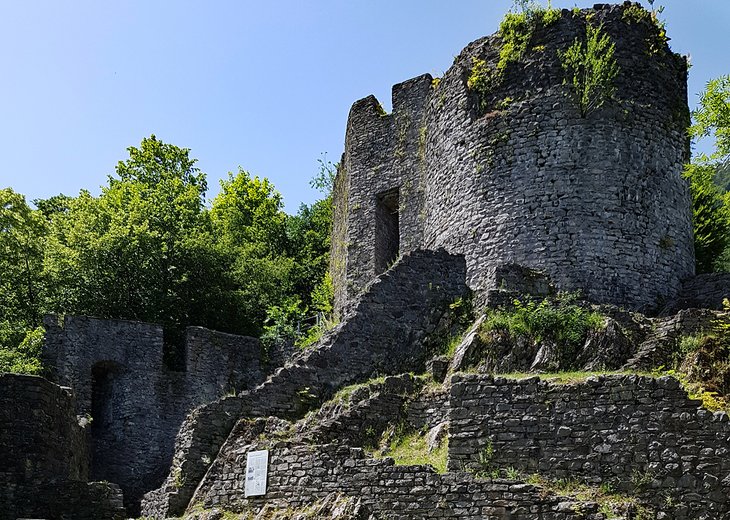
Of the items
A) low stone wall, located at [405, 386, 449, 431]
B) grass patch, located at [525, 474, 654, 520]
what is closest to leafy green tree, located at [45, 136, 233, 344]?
low stone wall, located at [405, 386, 449, 431]

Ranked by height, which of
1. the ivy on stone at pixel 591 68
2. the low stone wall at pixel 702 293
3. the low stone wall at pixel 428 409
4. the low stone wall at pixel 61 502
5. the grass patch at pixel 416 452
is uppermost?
the ivy on stone at pixel 591 68

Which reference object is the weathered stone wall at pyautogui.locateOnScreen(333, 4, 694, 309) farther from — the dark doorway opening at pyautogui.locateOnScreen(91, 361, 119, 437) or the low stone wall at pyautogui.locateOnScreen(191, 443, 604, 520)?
the dark doorway opening at pyautogui.locateOnScreen(91, 361, 119, 437)

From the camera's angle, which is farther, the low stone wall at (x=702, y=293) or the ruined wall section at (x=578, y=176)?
the ruined wall section at (x=578, y=176)

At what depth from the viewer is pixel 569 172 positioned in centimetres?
2112

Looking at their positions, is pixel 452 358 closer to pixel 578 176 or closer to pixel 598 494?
pixel 578 176

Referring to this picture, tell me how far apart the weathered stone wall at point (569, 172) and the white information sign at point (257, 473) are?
6.36m

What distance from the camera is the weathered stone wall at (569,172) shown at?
20.7 metres

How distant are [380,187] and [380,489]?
12762mm

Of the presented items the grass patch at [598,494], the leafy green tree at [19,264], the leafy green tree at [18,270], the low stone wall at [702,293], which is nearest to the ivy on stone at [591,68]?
the low stone wall at [702,293]

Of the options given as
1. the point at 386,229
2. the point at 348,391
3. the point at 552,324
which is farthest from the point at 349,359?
the point at 386,229

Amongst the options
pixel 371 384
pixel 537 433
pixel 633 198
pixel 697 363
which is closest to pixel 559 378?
pixel 537 433

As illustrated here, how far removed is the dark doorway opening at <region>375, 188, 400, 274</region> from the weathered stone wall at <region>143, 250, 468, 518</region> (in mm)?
4715

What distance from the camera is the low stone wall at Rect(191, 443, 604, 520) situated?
13.4m

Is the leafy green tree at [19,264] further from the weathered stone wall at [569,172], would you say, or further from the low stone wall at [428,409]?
the low stone wall at [428,409]
